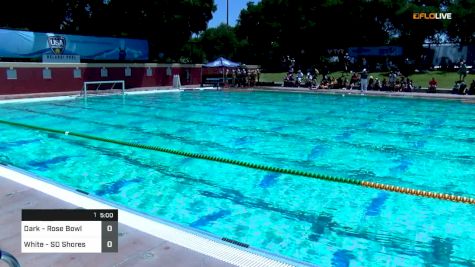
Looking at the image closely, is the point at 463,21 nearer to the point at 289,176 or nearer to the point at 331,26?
the point at 331,26

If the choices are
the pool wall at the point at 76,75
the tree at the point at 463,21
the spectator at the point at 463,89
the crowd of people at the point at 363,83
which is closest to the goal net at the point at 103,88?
the pool wall at the point at 76,75

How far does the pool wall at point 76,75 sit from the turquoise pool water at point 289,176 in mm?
4698

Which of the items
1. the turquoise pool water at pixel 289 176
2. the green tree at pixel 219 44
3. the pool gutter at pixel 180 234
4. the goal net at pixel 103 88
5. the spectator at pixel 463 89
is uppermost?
the green tree at pixel 219 44

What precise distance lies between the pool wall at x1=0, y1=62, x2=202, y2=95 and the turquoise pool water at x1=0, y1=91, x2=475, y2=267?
470 centimetres

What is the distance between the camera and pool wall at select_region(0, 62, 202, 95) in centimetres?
1972

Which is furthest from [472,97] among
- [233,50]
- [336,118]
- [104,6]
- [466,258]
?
[233,50]

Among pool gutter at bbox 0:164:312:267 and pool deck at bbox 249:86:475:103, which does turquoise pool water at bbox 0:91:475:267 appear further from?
pool deck at bbox 249:86:475:103

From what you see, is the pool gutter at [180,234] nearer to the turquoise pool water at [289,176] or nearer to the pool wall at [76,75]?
the turquoise pool water at [289,176]

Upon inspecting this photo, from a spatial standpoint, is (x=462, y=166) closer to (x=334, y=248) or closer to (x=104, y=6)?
(x=334, y=248)

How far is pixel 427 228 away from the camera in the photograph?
207 inches

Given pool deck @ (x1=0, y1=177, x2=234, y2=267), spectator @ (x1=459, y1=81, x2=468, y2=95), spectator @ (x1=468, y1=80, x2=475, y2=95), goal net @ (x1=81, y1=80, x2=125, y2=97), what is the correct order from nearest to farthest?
pool deck @ (x1=0, y1=177, x2=234, y2=267) < spectator @ (x1=468, y1=80, x2=475, y2=95) < spectator @ (x1=459, y1=81, x2=468, y2=95) < goal net @ (x1=81, y1=80, x2=125, y2=97)

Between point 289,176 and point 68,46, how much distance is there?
19055mm

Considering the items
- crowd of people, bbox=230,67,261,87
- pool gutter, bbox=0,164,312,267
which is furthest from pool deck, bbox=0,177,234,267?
crowd of people, bbox=230,67,261,87

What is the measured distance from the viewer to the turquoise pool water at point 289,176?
4934 mm
